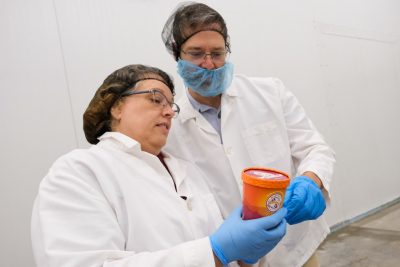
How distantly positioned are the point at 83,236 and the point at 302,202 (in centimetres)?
68

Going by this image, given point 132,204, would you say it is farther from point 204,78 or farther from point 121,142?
point 204,78

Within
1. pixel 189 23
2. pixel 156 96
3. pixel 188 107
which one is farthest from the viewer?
pixel 188 107

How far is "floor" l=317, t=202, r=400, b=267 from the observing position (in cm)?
249

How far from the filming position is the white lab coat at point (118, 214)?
735mm

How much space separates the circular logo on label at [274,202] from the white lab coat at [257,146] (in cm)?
39

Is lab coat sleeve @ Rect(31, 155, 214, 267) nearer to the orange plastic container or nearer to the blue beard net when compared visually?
the orange plastic container

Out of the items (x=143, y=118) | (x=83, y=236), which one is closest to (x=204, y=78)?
(x=143, y=118)

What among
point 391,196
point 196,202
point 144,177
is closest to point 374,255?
point 391,196

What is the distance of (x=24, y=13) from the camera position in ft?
5.34

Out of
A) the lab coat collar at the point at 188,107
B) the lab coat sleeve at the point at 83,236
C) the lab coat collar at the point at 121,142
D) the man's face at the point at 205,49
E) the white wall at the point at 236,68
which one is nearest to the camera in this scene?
the lab coat sleeve at the point at 83,236

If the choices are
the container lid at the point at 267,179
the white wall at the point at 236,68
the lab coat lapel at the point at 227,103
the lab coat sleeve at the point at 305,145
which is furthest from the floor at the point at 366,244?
the container lid at the point at 267,179

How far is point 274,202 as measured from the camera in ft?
2.65

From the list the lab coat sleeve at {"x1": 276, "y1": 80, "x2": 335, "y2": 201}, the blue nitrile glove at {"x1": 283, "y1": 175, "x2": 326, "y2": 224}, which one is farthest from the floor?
the blue nitrile glove at {"x1": 283, "y1": 175, "x2": 326, "y2": 224}

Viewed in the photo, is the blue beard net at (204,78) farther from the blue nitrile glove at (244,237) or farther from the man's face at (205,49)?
the blue nitrile glove at (244,237)
